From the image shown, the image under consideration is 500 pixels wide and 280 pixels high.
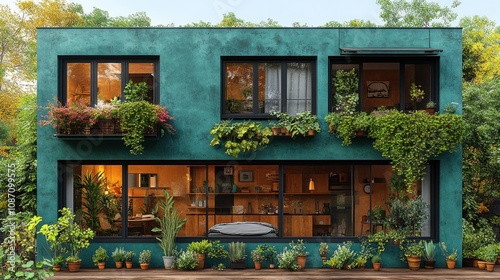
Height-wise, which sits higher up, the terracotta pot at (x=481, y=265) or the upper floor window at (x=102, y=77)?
the upper floor window at (x=102, y=77)

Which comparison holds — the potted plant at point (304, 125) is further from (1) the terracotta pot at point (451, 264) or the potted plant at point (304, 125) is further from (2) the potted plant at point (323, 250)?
(1) the terracotta pot at point (451, 264)

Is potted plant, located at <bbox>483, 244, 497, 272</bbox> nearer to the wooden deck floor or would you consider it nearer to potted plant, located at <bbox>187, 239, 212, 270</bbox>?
the wooden deck floor

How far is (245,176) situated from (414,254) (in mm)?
3791

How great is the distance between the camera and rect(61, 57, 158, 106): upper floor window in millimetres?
12883

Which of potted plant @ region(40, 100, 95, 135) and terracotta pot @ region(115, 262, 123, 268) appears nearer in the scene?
potted plant @ region(40, 100, 95, 135)

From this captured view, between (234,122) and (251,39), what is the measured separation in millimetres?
1774

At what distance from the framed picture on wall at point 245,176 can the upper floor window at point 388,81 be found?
7.17 ft

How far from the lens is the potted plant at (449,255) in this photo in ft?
41.5

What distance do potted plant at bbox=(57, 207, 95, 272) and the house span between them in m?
0.45

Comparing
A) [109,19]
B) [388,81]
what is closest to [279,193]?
[388,81]

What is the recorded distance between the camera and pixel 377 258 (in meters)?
12.5

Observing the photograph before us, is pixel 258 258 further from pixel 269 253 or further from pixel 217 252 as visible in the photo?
pixel 217 252

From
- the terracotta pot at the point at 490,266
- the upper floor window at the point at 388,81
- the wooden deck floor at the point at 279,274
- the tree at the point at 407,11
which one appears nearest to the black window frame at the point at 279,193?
the wooden deck floor at the point at 279,274

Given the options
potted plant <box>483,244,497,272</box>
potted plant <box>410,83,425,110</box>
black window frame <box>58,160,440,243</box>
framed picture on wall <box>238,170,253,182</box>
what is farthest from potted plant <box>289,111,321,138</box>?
potted plant <box>483,244,497,272</box>
